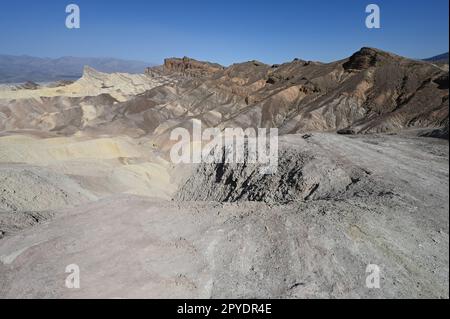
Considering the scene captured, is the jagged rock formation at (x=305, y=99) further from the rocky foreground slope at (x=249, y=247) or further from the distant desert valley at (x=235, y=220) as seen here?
the rocky foreground slope at (x=249, y=247)

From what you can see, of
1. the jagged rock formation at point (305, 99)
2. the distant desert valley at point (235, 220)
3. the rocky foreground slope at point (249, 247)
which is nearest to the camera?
the rocky foreground slope at point (249, 247)

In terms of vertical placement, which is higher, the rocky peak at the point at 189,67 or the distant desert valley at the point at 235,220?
the rocky peak at the point at 189,67

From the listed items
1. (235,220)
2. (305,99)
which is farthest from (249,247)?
(305,99)

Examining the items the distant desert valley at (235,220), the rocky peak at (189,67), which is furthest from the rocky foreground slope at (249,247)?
the rocky peak at (189,67)

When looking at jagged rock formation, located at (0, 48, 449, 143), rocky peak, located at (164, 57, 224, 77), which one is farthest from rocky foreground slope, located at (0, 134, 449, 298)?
rocky peak, located at (164, 57, 224, 77)

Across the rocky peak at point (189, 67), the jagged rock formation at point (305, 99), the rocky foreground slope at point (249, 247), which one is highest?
the rocky peak at point (189, 67)

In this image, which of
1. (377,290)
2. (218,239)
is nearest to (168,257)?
(218,239)

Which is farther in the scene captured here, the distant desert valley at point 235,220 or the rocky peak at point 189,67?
the rocky peak at point 189,67

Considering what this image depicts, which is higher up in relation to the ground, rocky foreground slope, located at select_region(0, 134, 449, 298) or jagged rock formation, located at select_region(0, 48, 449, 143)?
jagged rock formation, located at select_region(0, 48, 449, 143)

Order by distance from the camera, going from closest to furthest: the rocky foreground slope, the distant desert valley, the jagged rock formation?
the rocky foreground slope, the distant desert valley, the jagged rock formation

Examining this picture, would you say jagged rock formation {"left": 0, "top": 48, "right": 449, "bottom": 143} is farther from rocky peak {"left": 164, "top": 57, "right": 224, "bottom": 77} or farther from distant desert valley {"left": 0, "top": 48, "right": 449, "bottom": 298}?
rocky peak {"left": 164, "top": 57, "right": 224, "bottom": 77}

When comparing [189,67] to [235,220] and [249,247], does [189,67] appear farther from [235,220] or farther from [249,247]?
[249,247]
